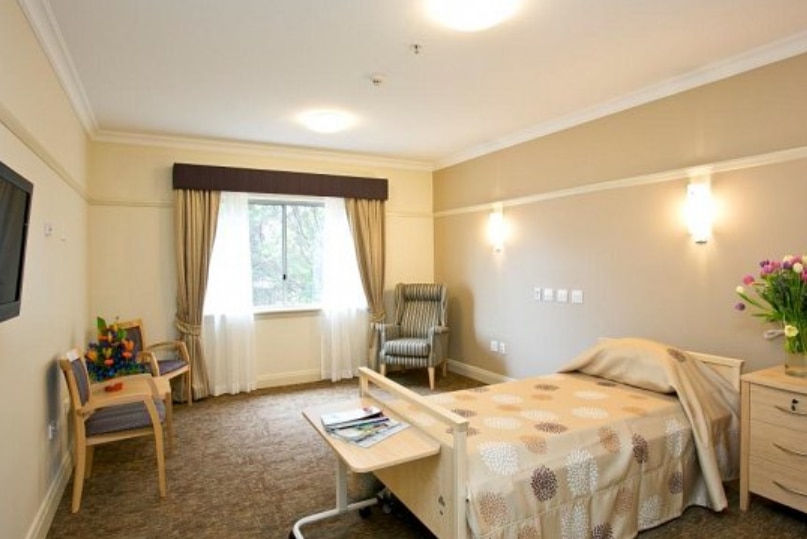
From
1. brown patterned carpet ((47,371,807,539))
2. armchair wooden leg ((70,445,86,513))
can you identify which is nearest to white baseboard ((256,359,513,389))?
brown patterned carpet ((47,371,807,539))

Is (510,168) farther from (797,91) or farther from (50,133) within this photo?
(50,133)

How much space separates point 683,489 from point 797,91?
234 cm

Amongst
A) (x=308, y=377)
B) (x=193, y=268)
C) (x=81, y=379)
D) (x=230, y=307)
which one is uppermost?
(x=193, y=268)

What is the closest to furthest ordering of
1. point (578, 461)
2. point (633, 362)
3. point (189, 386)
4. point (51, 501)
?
point (578, 461), point (51, 501), point (633, 362), point (189, 386)

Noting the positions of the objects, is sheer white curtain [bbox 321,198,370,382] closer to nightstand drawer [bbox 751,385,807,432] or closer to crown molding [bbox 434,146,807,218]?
crown molding [bbox 434,146,807,218]

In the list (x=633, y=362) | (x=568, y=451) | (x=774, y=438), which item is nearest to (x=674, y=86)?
(x=633, y=362)

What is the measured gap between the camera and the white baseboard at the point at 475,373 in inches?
190

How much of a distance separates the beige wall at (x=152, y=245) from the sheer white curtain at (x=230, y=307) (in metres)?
0.20

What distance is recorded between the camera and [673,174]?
3227 mm

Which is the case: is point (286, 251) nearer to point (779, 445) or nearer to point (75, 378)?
point (75, 378)

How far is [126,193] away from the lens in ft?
14.3

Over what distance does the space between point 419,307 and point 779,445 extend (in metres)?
3.51

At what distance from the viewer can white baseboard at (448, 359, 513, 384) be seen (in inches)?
190

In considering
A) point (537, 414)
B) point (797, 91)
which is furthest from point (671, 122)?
point (537, 414)
